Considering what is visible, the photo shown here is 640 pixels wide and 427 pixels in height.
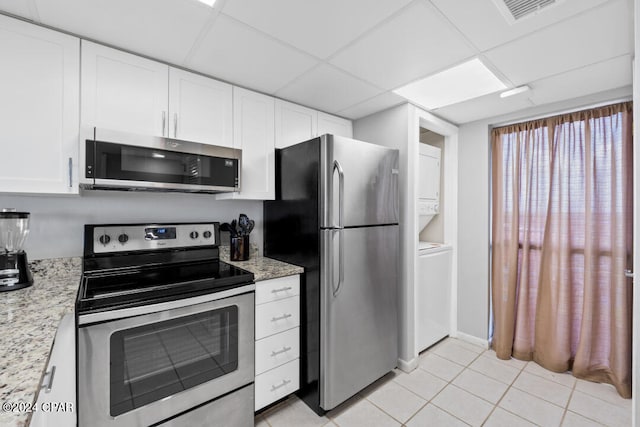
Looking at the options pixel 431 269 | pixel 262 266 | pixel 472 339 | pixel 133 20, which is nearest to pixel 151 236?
pixel 262 266

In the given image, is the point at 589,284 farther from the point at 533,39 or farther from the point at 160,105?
the point at 160,105

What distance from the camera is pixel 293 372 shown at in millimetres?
1968

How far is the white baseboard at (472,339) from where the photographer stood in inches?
110

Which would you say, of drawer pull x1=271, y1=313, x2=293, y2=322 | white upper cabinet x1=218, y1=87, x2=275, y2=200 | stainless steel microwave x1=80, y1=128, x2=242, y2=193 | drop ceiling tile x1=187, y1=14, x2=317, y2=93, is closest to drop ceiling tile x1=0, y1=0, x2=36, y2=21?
stainless steel microwave x1=80, y1=128, x2=242, y2=193

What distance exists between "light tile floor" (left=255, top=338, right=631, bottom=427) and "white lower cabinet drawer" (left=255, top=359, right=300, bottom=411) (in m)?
0.14

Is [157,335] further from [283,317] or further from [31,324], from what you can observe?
[283,317]

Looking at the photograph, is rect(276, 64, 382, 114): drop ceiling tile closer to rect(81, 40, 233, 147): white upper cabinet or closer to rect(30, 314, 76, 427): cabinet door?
rect(81, 40, 233, 147): white upper cabinet

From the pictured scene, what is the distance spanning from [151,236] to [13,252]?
650 millimetres

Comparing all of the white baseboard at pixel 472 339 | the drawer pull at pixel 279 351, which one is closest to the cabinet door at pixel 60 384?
the drawer pull at pixel 279 351

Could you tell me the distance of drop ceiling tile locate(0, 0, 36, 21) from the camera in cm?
129

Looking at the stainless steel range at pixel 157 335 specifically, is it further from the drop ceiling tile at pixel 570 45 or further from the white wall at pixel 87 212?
the drop ceiling tile at pixel 570 45

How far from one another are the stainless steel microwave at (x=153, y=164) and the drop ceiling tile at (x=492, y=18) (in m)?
1.41

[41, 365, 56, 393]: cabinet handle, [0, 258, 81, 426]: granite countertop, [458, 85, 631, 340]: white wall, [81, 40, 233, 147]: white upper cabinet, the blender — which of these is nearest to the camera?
[0, 258, 81, 426]: granite countertop

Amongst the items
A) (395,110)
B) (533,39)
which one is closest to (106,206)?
(395,110)
